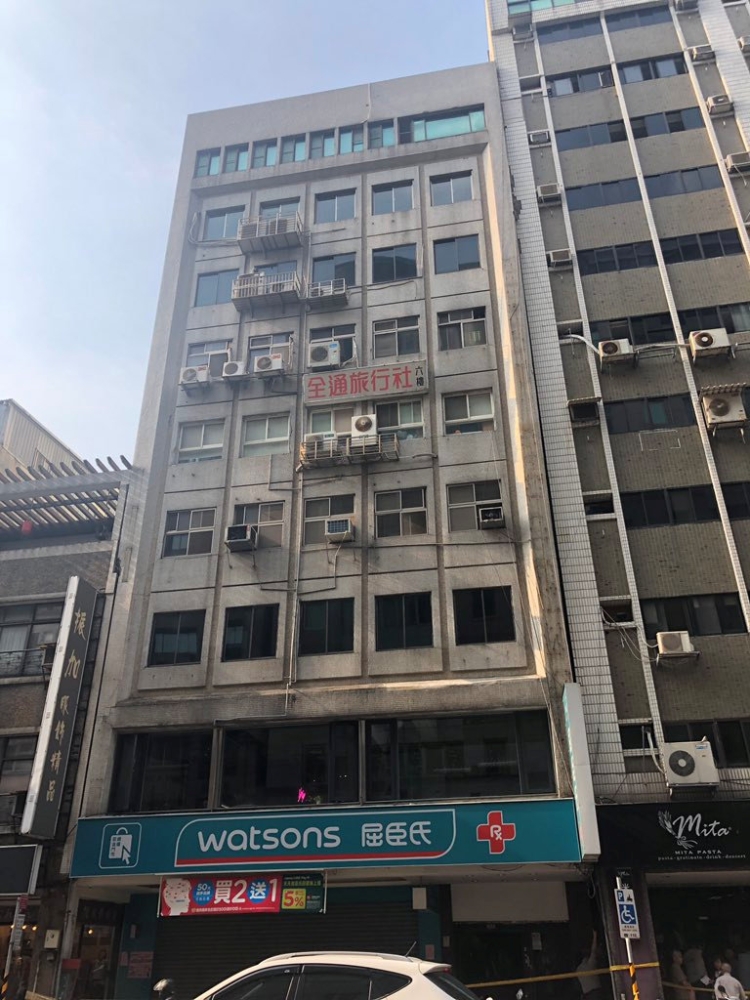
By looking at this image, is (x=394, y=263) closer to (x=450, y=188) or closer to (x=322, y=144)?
(x=450, y=188)

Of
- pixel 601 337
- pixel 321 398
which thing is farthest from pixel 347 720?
pixel 601 337

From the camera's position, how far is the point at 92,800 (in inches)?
679

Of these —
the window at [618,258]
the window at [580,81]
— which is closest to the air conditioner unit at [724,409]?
the window at [618,258]

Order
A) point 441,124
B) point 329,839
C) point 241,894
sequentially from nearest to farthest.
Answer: point 329,839
point 241,894
point 441,124

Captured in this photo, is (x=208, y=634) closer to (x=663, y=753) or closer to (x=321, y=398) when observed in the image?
(x=321, y=398)

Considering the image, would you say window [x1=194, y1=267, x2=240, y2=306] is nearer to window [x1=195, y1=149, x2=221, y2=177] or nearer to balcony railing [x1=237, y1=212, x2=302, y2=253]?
balcony railing [x1=237, y1=212, x2=302, y2=253]

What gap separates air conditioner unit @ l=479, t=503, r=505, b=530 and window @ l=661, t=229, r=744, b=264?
980cm

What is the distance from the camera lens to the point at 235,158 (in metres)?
26.5

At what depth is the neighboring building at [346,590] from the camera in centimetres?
1597

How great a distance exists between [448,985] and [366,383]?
17010 millimetres

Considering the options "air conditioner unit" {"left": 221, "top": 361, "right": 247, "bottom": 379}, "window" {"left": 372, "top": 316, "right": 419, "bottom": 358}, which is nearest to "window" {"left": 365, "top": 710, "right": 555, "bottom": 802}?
"window" {"left": 372, "top": 316, "right": 419, "bottom": 358}

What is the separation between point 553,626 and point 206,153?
21.4 meters

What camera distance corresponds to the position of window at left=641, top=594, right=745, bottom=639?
17.3 m

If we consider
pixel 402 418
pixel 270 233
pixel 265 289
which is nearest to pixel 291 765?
pixel 402 418
